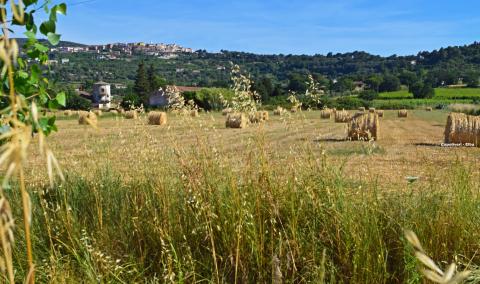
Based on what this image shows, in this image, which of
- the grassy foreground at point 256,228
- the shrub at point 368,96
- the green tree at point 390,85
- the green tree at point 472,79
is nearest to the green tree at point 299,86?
the grassy foreground at point 256,228

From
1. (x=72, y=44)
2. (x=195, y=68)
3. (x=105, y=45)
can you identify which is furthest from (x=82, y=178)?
(x=105, y=45)

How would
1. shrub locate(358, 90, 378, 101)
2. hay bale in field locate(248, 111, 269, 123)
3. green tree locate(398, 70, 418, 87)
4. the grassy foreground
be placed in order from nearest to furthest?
the grassy foreground < hay bale in field locate(248, 111, 269, 123) < shrub locate(358, 90, 378, 101) < green tree locate(398, 70, 418, 87)

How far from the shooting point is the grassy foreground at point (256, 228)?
10.4 ft

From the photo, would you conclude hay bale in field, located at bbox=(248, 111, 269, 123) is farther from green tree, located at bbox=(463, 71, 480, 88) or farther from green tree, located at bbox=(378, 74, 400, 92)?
green tree, located at bbox=(463, 71, 480, 88)

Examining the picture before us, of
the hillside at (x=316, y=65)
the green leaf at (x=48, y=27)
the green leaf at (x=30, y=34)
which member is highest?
the hillside at (x=316, y=65)

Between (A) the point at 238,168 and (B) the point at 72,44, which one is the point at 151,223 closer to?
(A) the point at 238,168

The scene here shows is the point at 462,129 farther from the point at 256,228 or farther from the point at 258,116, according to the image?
the point at 256,228

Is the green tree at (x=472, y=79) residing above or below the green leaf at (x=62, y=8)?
above

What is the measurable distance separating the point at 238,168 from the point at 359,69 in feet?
434

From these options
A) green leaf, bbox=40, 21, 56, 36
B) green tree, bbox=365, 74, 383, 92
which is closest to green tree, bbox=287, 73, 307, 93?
green leaf, bbox=40, 21, 56, 36

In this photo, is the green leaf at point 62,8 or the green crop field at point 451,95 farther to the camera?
the green crop field at point 451,95

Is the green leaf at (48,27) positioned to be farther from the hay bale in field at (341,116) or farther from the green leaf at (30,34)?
the hay bale in field at (341,116)

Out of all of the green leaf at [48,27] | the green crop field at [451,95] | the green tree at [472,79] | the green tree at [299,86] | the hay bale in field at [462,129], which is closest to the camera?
the green leaf at [48,27]

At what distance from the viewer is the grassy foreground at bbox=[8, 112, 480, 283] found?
3172 mm
